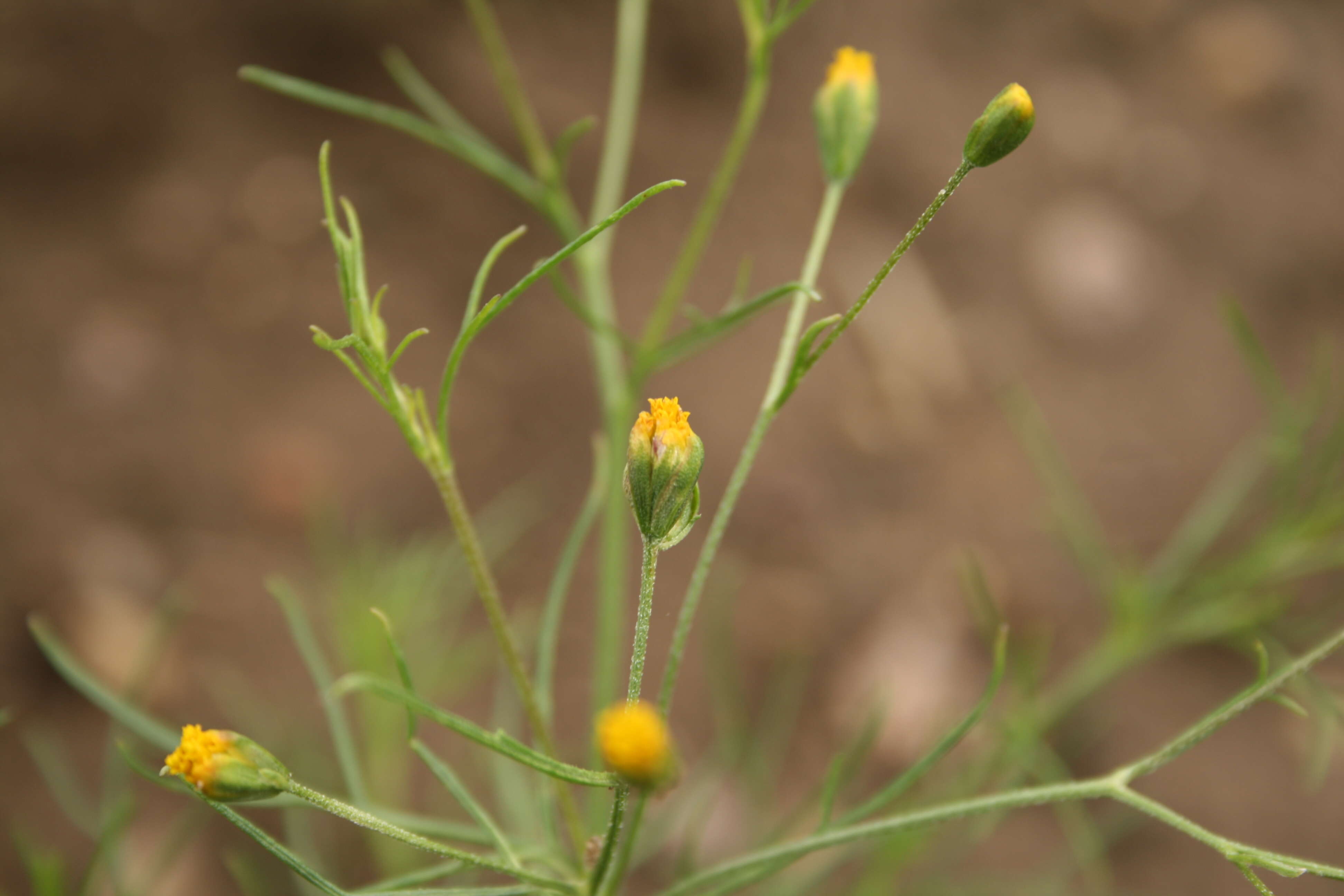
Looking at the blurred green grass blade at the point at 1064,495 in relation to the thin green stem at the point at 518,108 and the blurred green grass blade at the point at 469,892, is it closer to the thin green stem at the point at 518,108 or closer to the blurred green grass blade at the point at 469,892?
the thin green stem at the point at 518,108

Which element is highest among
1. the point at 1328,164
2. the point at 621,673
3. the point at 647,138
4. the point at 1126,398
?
the point at 1328,164

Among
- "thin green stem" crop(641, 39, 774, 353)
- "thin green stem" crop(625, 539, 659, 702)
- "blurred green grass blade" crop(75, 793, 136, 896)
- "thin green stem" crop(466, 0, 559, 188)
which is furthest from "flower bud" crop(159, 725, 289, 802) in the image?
"thin green stem" crop(466, 0, 559, 188)

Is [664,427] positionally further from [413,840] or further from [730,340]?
[730,340]

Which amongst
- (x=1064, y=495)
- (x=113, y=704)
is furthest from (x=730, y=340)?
(x=113, y=704)

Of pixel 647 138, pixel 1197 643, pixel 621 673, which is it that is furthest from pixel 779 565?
pixel 647 138

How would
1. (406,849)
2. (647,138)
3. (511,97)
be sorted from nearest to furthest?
(511,97) → (406,849) → (647,138)

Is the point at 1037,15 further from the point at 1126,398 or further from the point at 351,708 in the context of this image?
the point at 351,708

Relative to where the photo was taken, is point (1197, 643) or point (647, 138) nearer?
point (1197, 643)
